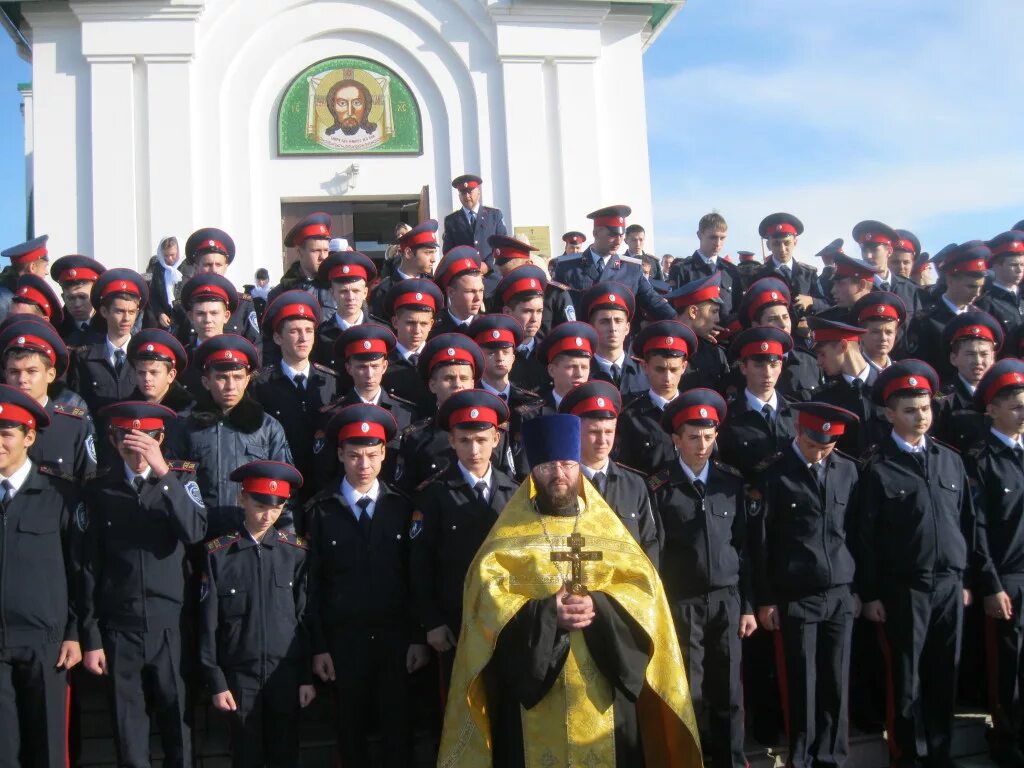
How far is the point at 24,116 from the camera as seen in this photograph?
19547mm

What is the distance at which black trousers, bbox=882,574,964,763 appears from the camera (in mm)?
5602

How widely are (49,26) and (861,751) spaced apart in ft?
43.1

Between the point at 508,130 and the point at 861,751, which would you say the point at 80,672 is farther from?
the point at 508,130

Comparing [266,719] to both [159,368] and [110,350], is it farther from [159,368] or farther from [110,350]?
[110,350]

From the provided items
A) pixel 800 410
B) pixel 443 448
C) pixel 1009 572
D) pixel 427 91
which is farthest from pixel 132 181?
pixel 1009 572

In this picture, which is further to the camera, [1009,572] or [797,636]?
[1009,572]

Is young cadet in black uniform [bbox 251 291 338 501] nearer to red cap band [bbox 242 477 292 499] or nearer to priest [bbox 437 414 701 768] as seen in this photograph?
red cap band [bbox 242 477 292 499]

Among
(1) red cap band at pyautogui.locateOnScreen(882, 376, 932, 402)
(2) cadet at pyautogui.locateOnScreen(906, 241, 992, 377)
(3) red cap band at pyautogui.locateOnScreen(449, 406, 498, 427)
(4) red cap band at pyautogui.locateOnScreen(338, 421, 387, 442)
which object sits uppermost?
(2) cadet at pyautogui.locateOnScreen(906, 241, 992, 377)

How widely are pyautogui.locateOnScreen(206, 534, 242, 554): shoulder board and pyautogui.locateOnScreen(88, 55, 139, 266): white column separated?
359 inches

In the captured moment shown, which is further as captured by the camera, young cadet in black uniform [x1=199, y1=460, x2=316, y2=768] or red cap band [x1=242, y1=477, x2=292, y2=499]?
red cap band [x1=242, y1=477, x2=292, y2=499]

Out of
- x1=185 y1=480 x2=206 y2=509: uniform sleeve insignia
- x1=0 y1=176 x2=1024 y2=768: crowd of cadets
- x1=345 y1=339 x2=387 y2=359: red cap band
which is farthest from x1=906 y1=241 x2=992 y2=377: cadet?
x1=185 y1=480 x2=206 y2=509: uniform sleeve insignia

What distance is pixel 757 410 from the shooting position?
6.34 meters

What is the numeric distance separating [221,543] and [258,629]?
1.54 feet

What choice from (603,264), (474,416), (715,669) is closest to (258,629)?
(474,416)
